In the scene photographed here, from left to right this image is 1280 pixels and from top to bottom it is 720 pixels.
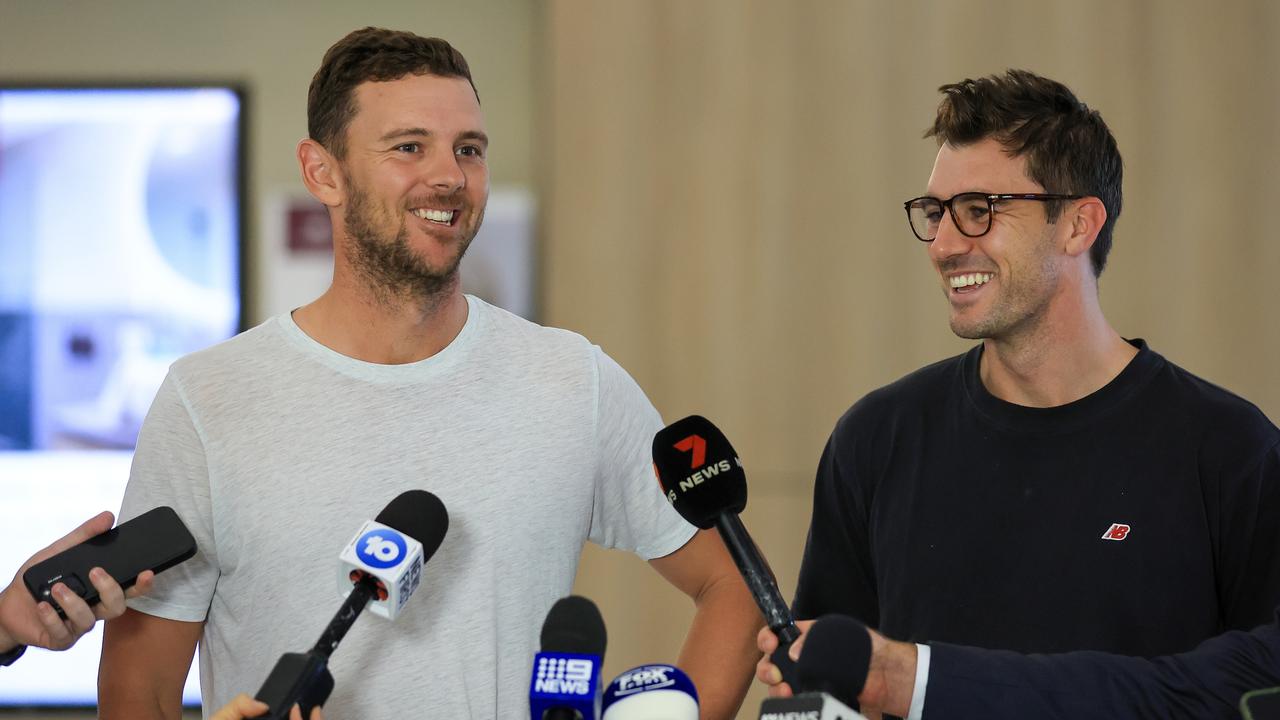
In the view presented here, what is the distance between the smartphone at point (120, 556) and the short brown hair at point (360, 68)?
0.56 m

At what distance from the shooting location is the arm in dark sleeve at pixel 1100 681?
4.33ft

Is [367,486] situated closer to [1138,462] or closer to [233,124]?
[1138,462]

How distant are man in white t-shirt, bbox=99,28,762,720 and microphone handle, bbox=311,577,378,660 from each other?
33 centimetres

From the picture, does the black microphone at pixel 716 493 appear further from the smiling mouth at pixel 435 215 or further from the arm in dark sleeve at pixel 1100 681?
the smiling mouth at pixel 435 215

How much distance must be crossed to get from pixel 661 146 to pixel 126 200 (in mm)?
1654

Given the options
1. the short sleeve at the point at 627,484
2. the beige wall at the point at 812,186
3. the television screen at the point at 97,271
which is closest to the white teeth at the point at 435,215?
the short sleeve at the point at 627,484

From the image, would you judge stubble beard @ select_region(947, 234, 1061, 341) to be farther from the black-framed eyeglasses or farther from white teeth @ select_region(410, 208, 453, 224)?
white teeth @ select_region(410, 208, 453, 224)

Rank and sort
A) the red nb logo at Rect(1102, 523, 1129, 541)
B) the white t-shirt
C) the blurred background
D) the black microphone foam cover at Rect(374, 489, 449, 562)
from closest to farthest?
the black microphone foam cover at Rect(374, 489, 449, 562) < the white t-shirt < the red nb logo at Rect(1102, 523, 1129, 541) < the blurred background

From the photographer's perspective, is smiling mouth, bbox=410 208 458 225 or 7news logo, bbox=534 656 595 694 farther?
smiling mouth, bbox=410 208 458 225

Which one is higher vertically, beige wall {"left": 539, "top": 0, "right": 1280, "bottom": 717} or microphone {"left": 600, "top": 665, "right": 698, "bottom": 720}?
beige wall {"left": 539, "top": 0, "right": 1280, "bottom": 717}

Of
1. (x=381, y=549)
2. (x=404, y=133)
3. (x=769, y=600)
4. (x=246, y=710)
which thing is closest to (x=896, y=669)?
(x=769, y=600)

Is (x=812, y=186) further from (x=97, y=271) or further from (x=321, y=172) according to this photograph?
(x=97, y=271)

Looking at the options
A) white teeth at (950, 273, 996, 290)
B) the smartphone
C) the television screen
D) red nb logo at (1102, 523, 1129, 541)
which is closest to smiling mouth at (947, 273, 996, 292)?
white teeth at (950, 273, 996, 290)

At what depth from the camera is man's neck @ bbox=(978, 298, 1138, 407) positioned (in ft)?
5.43
